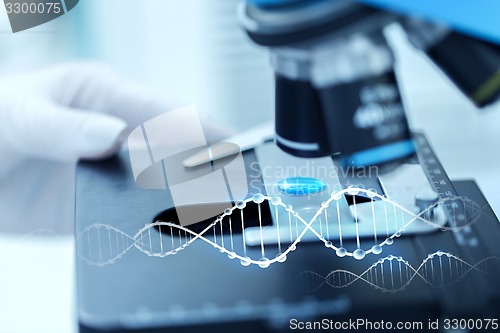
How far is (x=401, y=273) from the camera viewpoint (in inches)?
30.4

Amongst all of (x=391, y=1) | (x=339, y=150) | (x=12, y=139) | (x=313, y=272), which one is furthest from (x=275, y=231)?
(x=12, y=139)

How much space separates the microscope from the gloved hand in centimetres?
9

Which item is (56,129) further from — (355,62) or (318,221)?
(355,62)

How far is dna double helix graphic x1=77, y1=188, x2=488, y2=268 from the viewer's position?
2.61ft

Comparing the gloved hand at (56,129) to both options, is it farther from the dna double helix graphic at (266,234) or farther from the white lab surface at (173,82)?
the dna double helix graphic at (266,234)

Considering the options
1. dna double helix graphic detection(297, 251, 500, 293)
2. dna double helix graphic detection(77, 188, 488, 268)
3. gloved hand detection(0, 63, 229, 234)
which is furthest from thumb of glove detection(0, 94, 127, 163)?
dna double helix graphic detection(297, 251, 500, 293)

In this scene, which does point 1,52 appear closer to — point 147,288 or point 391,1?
point 147,288

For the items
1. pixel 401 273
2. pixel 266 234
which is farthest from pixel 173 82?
pixel 401 273

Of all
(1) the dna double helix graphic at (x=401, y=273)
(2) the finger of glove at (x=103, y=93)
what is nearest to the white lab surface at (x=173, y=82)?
(2) the finger of glove at (x=103, y=93)

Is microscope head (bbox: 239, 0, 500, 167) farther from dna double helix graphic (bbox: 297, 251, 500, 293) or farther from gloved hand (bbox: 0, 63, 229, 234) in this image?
gloved hand (bbox: 0, 63, 229, 234)

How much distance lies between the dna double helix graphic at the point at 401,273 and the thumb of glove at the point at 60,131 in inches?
14.5

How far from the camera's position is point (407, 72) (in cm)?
90

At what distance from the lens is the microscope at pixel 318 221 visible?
64cm

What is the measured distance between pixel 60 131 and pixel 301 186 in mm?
352
